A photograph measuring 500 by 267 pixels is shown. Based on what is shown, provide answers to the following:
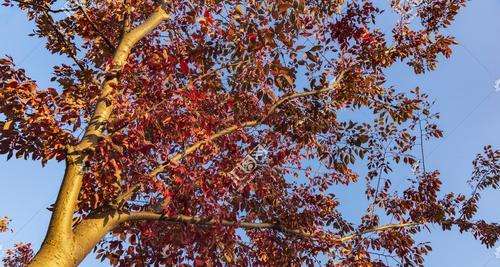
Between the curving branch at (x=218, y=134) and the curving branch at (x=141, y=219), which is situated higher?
the curving branch at (x=218, y=134)

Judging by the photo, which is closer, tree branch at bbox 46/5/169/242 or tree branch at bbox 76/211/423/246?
tree branch at bbox 46/5/169/242

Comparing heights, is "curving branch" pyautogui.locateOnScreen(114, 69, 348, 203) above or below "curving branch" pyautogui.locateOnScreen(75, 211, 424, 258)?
above

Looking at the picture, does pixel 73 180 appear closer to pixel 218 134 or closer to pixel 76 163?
pixel 76 163

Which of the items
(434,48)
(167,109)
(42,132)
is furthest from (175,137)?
(434,48)

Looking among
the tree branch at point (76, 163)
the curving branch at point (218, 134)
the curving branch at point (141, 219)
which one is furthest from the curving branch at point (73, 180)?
the curving branch at point (218, 134)

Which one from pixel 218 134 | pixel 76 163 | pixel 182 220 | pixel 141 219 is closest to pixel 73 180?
pixel 76 163

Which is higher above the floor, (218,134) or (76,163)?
(218,134)

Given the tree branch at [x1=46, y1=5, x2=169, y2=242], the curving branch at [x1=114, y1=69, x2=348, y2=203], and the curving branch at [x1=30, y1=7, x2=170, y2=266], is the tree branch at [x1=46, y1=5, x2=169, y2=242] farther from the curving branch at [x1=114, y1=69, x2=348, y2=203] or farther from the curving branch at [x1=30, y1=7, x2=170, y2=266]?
the curving branch at [x1=114, y1=69, x2=348, y2=203]

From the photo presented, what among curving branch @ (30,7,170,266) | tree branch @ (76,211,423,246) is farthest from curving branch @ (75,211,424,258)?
curving branch @ (30,7,170,266)

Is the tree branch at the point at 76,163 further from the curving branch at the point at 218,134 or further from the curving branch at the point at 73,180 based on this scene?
the curving branch at the point at 218,134

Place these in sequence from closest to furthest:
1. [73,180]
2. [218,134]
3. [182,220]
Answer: [73,180] < [182,220] < [218,134]

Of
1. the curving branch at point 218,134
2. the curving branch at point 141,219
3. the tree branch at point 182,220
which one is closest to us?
the curving branch at point 141,219

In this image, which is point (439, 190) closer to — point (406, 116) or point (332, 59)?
point (406, 116)

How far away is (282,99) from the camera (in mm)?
5891
